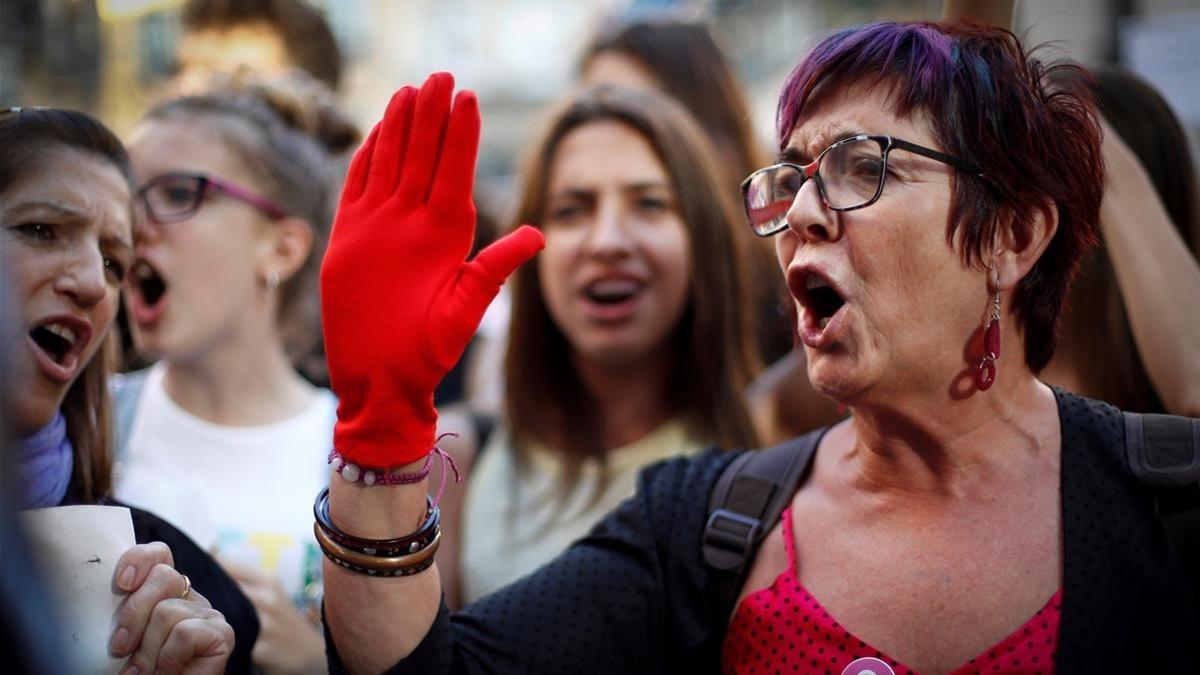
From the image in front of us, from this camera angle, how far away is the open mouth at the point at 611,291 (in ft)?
10.1

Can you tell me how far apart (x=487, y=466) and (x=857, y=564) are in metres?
1.44

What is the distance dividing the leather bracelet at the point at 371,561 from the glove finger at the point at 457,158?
539 millimetres

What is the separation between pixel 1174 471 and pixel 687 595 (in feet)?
2.66

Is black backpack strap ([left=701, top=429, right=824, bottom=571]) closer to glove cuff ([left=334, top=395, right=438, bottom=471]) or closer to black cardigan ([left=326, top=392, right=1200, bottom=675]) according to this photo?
black cardigan ([left=326, top=392, right=1200, bottom=675])

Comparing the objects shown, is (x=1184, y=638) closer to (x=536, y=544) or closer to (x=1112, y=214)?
(x=1112, y=214)

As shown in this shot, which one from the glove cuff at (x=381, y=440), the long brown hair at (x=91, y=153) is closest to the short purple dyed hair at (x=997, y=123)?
the glove cuff at (x=381, y=440)

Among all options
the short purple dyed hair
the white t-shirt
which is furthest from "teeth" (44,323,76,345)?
the short purple dyed hair

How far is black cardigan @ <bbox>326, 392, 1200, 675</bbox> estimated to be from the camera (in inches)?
64.0

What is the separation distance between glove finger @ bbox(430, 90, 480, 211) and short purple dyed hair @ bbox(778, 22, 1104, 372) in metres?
0.57

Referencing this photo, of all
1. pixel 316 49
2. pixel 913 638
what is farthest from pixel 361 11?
pixel 913 638

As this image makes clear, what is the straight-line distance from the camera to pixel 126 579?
5.24ft

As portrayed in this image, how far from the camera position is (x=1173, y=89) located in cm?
347

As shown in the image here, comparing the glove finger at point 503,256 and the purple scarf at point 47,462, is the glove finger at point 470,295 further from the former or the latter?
the purple scarf at point 47,462

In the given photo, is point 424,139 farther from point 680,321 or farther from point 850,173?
point 680,321
